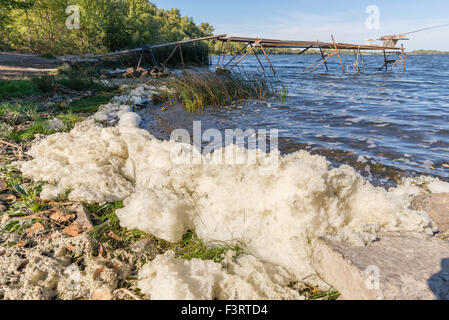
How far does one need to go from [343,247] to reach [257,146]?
10.7ft

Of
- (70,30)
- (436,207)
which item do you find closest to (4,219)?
(436,207)

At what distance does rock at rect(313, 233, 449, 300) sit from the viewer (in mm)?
1277

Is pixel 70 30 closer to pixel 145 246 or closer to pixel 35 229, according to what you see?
pixel 35 229

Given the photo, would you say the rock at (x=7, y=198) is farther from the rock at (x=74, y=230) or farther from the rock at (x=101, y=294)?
the rock at (x=101, y=294)

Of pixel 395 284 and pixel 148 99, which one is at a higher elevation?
pixel 148 99

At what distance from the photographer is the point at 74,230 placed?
1.95 meters

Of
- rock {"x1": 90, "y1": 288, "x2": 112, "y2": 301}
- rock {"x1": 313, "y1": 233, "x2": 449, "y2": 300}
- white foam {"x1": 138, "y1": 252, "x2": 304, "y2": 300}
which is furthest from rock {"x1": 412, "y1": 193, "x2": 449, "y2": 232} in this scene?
rock {"x1": 90, "y1": 288, "x2": 112, "y2": 301}

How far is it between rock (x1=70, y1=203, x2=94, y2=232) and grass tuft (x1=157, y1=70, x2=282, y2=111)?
5.41m

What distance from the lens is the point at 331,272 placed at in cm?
148

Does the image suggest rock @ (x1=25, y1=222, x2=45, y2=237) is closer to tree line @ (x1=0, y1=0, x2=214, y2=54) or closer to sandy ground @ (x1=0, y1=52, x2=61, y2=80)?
sandy ground @ (x1=0, y1=52, x2=61, y2=80)

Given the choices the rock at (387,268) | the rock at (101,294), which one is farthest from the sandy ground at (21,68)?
the rock at (387,268)
